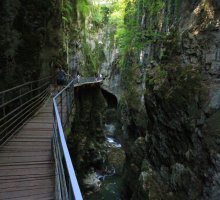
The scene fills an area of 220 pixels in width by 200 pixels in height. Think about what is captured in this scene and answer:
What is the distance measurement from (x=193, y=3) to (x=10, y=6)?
29.9 ft

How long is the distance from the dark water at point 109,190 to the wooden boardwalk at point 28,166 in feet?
43.9

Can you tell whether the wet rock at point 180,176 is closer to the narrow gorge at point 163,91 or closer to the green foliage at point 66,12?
the narrow gorge at point 163,91

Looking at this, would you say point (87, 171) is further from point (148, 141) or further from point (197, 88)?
point (197, 88)

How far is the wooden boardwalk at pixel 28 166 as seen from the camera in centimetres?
539

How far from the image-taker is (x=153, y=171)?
14.5m

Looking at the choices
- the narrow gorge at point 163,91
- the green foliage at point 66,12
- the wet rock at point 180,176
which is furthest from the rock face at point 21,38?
the green foliage at point 66,12

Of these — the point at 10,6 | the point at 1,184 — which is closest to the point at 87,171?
the point at 10,6

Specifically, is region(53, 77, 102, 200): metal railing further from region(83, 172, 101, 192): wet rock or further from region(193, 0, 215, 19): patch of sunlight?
region(83, 172, 101, 192): wet rock

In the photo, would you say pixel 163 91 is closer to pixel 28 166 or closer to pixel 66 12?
pixel 28 166

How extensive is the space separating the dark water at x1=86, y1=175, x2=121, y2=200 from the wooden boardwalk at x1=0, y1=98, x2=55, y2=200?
43.9ft

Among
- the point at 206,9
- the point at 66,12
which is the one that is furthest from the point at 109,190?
the point at 206,9

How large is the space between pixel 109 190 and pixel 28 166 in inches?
717

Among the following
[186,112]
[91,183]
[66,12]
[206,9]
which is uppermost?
[66,12]

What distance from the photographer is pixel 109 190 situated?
78.0 feet
